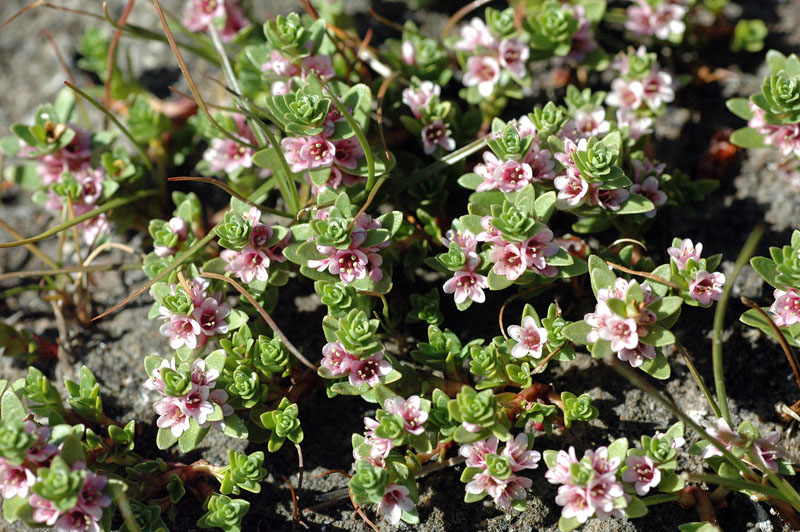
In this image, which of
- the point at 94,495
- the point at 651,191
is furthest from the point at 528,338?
the point at 94,495

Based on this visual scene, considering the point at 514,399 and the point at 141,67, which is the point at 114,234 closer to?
the point at 141,67

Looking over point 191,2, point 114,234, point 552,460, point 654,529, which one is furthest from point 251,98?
point 654,529

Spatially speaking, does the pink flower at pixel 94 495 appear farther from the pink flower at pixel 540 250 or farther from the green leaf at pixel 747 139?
the green leaf at pixel 747 139

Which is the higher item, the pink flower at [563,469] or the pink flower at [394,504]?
the pink flower at [563,469]

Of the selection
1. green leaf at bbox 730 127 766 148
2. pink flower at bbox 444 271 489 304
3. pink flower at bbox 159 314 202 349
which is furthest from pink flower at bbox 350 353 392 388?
green leaf at bbox 730 127 766 148

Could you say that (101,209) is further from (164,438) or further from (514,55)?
(514,55)

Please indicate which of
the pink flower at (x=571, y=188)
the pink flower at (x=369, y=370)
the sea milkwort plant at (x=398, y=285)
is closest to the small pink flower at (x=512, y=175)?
the sea milkwort plant at (x=398, y=285)
